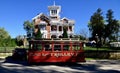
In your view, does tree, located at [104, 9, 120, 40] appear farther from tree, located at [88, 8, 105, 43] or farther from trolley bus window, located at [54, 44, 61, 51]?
trolley bus window, located at [54, 44, 61, 51]

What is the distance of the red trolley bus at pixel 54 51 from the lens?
1275 inches

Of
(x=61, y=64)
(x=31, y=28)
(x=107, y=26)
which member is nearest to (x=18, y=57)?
(x=61, y=64)

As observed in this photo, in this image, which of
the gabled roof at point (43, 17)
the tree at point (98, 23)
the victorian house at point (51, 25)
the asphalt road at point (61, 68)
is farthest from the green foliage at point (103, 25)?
the asphalt road at point (61, 68)

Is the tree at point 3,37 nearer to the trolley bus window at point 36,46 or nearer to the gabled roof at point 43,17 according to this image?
the gabled roof at point 43,17

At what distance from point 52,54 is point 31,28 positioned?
71.4 metres

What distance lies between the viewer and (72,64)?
34031 mm

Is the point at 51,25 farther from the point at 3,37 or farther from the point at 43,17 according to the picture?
the point at 3,37

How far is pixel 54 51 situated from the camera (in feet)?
107

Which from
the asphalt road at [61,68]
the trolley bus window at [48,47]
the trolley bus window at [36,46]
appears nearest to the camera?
the asphalt road at [61,68]

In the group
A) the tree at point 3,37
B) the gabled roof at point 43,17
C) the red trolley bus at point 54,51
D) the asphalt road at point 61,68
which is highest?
the gabled roof at point 43,17

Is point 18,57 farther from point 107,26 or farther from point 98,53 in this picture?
point 107,26

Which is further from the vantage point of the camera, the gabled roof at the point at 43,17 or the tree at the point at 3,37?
the gabled roof at the point at 43,17

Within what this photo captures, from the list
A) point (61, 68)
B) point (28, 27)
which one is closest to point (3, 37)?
point (28, 27)

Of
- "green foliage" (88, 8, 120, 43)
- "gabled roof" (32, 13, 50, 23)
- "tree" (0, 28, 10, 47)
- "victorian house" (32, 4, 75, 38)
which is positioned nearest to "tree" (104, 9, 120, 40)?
"green foliage" (88, 8, 120, 43)
